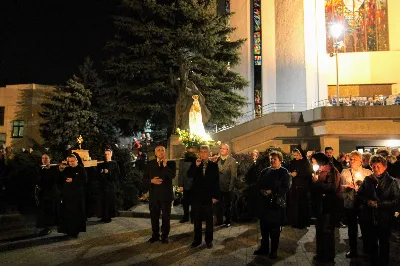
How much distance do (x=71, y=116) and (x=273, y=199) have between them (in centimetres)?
2474

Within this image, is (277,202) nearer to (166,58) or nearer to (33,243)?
(33,243)

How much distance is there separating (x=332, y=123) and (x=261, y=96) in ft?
42.8

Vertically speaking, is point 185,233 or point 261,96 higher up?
point 261,96

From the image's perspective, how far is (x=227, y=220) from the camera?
9617 millimetres

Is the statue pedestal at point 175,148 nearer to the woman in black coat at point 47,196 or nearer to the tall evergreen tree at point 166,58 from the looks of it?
the tall evergreen tree at point 166,58

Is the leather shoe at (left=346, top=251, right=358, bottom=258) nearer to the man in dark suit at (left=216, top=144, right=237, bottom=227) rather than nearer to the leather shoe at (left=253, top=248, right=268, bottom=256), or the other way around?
the leather shoe at (left=253, top=248, right=268, bottom=256)

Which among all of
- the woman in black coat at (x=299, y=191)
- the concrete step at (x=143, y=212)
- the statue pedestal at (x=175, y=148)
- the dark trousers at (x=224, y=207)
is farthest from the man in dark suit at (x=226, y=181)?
the statue pedestal at (x=175, y=148)

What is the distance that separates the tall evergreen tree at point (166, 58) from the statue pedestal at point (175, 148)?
693cm

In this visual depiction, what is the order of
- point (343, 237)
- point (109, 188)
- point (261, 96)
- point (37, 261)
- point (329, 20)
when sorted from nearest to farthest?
point (37, 261)
point (343, 237)
point (109, 188)
point (329, 20)
point (261, 96)

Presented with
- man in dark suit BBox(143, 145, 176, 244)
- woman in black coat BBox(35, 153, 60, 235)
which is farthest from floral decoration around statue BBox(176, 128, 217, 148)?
man in dark suit BBox(143, 145, 176, 244)

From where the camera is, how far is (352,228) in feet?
23.2

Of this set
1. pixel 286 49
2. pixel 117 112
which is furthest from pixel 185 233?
pixel 286 49

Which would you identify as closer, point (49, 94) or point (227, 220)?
point (227, 220)

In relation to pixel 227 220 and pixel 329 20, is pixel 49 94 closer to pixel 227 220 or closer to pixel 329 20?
pixel 329 20
